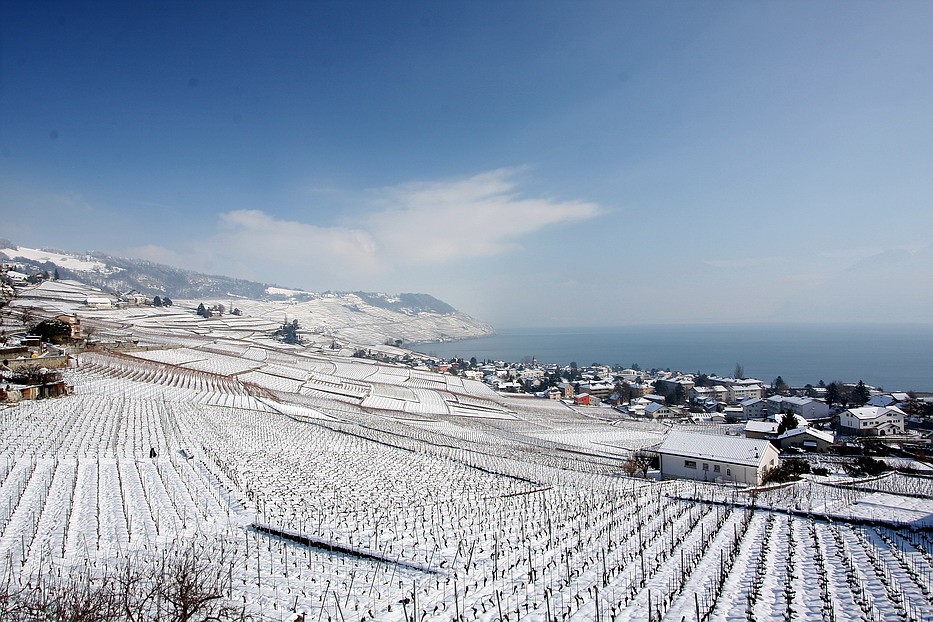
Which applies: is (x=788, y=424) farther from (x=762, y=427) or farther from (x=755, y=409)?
(x=755, y=409)

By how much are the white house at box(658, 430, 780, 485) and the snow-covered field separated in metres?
2.61

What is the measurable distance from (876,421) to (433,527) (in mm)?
49731

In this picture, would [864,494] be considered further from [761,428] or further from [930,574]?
[761,428]

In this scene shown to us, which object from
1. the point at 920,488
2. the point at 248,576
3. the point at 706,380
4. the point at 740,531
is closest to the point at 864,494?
the point at 920,488

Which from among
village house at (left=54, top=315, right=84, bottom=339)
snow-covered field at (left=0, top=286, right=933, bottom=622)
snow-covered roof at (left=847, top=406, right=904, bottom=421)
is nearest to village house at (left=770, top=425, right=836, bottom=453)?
snow-covered roof at (left=847, top=406, right=904, bottom=421)

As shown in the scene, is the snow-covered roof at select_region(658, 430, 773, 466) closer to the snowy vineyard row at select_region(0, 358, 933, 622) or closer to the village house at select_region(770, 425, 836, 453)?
the snowy vineyard row at select_region(0, 358, 933, 622)

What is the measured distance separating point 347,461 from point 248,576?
952 centimetres

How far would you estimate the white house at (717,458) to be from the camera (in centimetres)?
1797

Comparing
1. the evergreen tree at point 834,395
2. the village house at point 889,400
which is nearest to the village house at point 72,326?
the village house at point 889,400

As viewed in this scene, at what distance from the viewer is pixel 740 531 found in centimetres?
862

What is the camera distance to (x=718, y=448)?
19.3m

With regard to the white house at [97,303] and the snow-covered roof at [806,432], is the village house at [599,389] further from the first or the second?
the white house at [97,303]

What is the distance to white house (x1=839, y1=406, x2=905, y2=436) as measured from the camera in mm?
40688

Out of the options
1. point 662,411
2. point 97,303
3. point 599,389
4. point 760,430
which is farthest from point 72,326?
point 599,389
